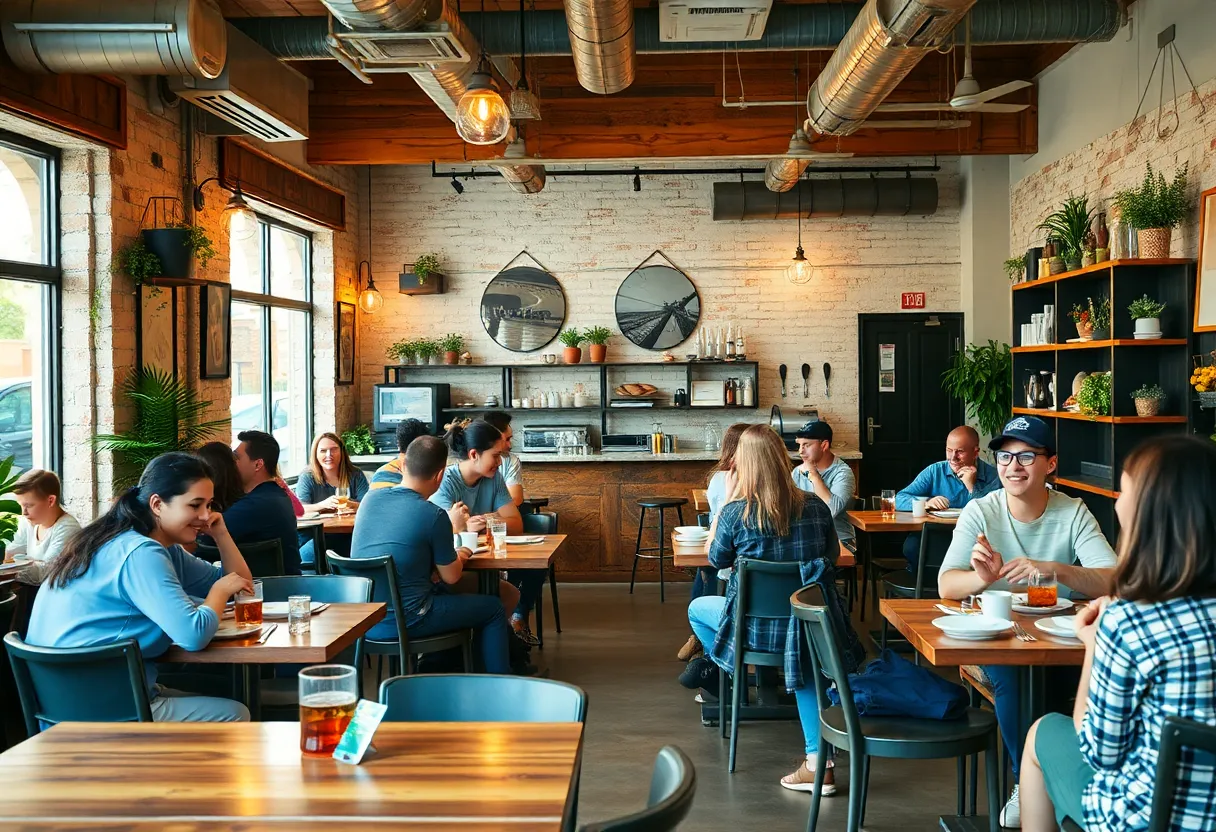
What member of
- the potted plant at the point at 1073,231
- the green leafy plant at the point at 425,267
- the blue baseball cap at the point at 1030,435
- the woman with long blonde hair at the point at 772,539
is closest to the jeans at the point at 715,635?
the woman with long blonde hair at the point at 772,539

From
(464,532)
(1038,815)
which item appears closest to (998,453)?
(1038,815)

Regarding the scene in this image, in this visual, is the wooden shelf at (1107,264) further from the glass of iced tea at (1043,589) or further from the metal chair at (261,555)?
the metal chair at (261,555)

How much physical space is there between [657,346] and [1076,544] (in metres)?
7.02

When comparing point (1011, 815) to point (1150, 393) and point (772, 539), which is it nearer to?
point (772, 539)

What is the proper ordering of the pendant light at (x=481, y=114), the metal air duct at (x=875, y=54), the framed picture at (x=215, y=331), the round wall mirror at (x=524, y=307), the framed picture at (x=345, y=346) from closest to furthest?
the metal air duct at (x=875, y=54) → the pendant light at (x=481, y=114) → the framed picture at (x=215, y=331) → the framed picture at (x=345, y=346) → the round wall mirror at (x=524, y=307)

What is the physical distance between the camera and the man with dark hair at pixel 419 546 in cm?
480

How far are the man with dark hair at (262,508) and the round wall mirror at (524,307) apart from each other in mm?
5289

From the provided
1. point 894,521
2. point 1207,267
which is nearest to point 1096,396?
point 1207,267

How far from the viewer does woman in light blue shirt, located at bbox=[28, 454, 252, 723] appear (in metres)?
3.26

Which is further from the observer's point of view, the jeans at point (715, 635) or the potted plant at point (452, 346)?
the potted plant at point (452, 346)

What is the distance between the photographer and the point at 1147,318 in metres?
6.50

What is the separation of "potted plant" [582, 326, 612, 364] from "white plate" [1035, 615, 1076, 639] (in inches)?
289

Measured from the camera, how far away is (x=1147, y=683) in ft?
7.36

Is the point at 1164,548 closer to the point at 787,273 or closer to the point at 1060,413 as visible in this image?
the point at 1060,413
